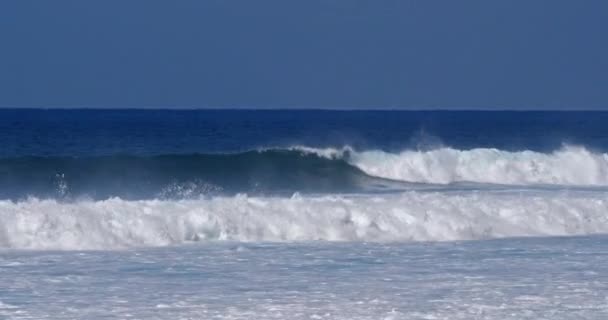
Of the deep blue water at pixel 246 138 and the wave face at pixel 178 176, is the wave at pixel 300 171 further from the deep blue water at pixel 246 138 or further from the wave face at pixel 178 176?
the deep blue water at pixel 246 138

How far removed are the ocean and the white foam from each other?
0.16 ft

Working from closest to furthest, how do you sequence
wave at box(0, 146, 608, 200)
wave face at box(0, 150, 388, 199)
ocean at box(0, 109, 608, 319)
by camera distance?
1. ocean at box(0, 109, 608, 319)
2. wave face at box(0, 150, 388, 199)
3. wave at box(0, 146, 608, 200)

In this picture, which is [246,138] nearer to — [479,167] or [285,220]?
[479,167]

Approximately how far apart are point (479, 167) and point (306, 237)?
14280 millimetres

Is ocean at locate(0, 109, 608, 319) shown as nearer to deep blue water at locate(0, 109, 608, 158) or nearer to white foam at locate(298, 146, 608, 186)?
white foam at locate(298, 146, 608, 186)

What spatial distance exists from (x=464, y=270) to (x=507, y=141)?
4975 centimetres

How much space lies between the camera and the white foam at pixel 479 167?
3170cm

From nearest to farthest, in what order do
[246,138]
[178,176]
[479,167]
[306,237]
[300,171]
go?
[306,237]
[178,176]
[300,171]
[479,167]
[246,138]

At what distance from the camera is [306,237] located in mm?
19016

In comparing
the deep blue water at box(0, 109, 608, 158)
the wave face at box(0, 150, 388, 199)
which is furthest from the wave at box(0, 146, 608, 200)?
the deep blue water at box(0, 109, 608, 158)

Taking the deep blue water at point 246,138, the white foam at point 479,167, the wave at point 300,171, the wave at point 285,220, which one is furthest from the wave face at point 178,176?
the deep blue water at point 246,138

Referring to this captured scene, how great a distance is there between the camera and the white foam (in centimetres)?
3170

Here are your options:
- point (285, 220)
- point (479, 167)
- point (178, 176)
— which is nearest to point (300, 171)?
point (178, 176)

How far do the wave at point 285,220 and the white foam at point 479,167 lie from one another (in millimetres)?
9674
